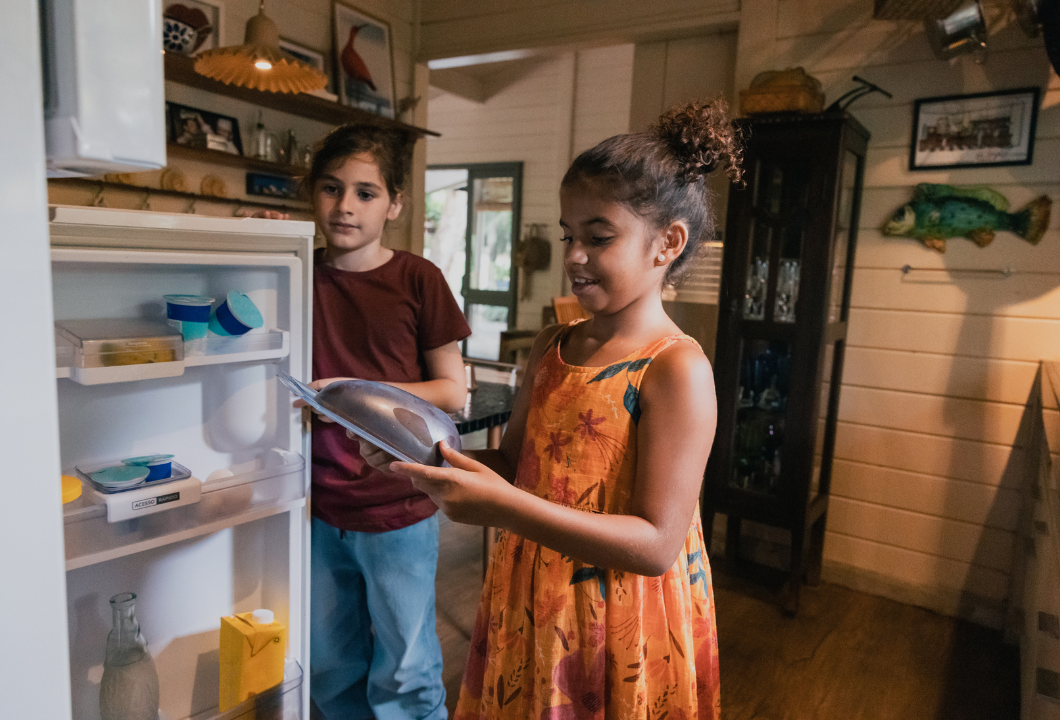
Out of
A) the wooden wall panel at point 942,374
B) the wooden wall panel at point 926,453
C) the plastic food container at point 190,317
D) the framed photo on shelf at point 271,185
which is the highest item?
the framed photo on shelf at point 271,185

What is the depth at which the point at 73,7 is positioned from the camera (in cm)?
43

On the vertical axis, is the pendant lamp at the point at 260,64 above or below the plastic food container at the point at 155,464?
above

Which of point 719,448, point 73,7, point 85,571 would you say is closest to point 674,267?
point 73,7

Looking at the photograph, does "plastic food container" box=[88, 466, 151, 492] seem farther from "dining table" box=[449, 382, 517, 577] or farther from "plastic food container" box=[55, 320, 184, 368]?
"dining table" box=[449, 382, 517, 577]

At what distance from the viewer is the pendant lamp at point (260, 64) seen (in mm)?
1938

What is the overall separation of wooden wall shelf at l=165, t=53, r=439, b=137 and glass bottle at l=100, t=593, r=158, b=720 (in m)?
2.01

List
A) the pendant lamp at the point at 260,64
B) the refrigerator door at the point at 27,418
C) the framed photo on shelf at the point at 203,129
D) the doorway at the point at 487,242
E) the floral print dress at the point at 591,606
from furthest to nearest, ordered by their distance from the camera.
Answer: the doorway at the point at 487,242, the framed photo on shelf at the point at 203,129, the pendant lamp at the point at 260,64, the floral print dress at the point at 591,606, the refrigerator door at the point at 27,418

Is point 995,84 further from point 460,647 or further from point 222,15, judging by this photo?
point 222,15

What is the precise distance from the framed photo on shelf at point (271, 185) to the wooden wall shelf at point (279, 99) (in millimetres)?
307

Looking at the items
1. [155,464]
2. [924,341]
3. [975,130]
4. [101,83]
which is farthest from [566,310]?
[101,83]

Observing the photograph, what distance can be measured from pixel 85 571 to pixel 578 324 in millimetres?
907

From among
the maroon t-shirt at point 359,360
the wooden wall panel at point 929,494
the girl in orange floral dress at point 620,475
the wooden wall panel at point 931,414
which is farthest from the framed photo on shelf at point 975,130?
the maroon t-shirt at point 359,360

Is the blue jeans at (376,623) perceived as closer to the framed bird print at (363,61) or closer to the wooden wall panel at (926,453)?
the wooden wall panel at (926,453)

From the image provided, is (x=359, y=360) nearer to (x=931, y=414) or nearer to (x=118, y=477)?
(x=118, y=477)
